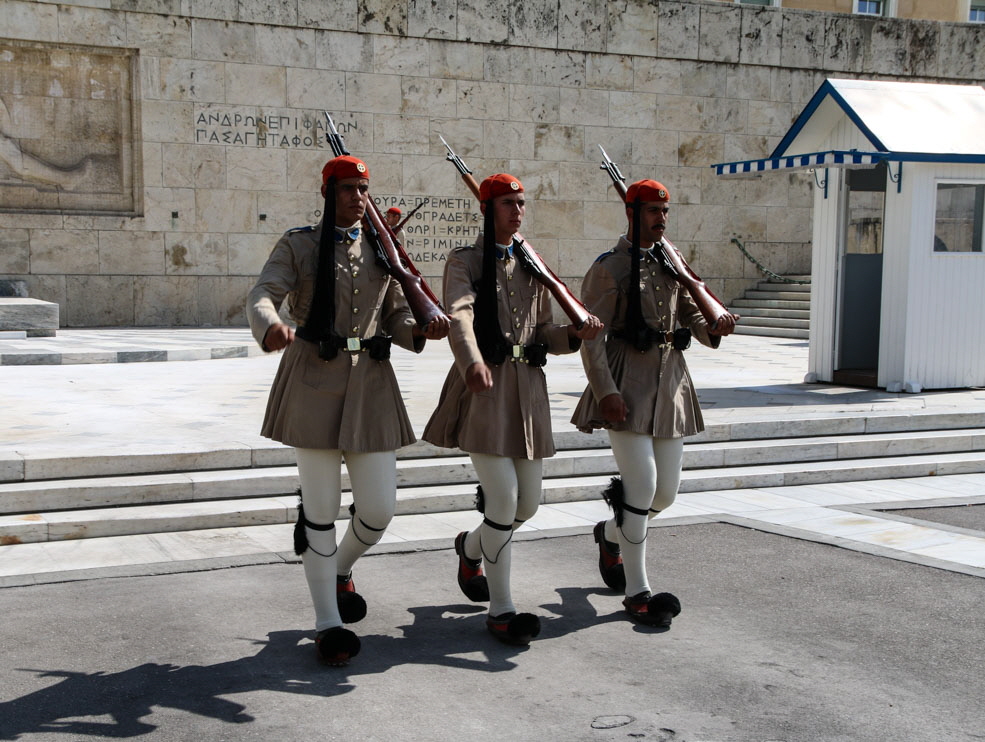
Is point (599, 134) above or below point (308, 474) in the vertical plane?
above

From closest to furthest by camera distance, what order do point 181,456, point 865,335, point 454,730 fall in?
1. point 454,730
2. point 181,456
3. point 865,335

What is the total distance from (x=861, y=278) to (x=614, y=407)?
25.8 feet

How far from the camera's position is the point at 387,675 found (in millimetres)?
4402

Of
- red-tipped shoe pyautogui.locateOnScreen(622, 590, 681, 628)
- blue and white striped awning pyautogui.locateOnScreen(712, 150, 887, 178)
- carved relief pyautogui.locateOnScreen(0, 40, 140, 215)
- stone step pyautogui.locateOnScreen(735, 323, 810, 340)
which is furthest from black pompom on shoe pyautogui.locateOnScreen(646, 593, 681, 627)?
carved relief pyautogui.locateOnScreen(0, 40, 140, 215)

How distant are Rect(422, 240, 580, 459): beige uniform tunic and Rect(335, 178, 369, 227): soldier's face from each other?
471mm

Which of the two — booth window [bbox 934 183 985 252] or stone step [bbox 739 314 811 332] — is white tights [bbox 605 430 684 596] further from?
stone step [bbox 739 314 811 332]

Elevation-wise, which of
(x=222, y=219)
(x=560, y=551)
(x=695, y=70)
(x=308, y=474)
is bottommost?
(x=560, y=551)

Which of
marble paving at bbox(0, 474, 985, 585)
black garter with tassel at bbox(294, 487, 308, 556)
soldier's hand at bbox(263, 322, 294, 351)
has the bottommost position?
marble paving at bbox(0, 474, 985, 585)

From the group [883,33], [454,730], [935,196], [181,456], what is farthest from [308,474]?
[883,33]

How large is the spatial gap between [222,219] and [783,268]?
33.6 ft

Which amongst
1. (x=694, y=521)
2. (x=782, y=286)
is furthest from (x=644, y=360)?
(x=782, y=286)

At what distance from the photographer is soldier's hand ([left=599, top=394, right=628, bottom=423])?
5.05m

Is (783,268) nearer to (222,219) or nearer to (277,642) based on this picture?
(222,219)

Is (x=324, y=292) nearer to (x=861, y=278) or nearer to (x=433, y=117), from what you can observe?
(x=861, y=278)
